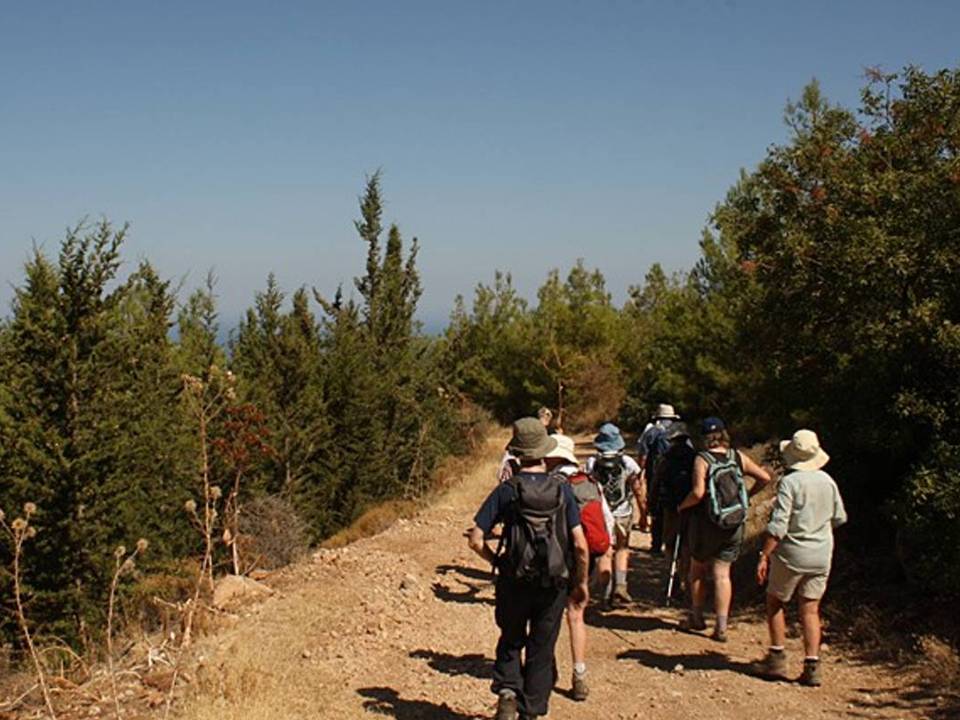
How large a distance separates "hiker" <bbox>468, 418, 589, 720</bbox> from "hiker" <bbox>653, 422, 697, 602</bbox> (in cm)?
312

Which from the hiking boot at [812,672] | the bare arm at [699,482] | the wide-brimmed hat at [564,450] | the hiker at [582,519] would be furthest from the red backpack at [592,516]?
the hiking boot at [812,672]

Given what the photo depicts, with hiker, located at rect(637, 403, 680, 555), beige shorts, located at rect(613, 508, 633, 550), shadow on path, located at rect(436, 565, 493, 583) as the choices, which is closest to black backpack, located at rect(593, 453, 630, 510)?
beige shorts, located at rect(613, 508, 633, 550)

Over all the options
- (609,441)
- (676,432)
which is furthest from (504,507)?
(676,432)

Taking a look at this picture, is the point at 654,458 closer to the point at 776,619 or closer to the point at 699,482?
the point at 699,482

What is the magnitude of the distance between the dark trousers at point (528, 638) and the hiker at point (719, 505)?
2443mm

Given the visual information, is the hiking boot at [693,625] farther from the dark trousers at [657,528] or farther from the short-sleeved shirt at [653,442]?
the short-sleeved shirt at [653,442]

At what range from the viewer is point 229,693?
6.21m

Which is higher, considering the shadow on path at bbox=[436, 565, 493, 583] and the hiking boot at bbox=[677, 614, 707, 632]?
the hiking boot at bbox=[677, 614, 707, 632]

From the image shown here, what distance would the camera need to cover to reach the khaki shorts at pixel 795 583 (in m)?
6.71

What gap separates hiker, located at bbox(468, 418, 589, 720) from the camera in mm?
5352

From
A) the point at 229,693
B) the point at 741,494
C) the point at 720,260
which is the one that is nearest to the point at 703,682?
the point at 741,494

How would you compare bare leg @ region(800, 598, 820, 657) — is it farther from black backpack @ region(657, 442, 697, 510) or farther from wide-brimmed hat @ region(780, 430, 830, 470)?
black backpack @ region(657, 442, 697, 510)

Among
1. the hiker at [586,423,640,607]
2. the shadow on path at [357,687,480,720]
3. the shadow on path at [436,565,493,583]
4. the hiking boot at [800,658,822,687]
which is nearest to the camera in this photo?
the shadow on path at [357,687,480,720]

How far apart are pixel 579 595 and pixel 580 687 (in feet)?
2.84
